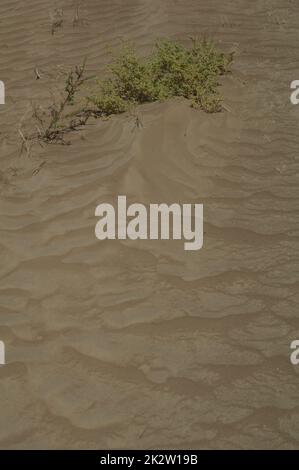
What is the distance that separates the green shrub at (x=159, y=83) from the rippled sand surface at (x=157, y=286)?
0.15 meters

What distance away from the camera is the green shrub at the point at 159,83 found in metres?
4.41

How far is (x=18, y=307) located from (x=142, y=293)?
67cm

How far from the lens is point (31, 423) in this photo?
7.64 ft

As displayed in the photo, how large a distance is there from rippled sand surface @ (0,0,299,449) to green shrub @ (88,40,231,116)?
0.15 m

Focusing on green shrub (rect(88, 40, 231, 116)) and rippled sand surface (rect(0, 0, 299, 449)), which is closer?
rippled sand surface (rect(0, 0, 299, 449))

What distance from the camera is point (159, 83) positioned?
4.50m

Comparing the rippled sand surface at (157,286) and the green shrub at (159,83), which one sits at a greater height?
the green shrub at (159,83)

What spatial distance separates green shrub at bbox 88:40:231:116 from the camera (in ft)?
14.5

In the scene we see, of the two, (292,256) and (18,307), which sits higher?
(292,256)

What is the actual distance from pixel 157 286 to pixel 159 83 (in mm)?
2177

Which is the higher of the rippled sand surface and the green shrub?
the green shrub

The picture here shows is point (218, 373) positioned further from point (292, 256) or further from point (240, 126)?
point (240, 126)

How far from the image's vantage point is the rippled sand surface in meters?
2.33

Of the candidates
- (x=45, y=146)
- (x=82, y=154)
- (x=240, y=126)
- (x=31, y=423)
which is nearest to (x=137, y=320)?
(x=31, y=423)
